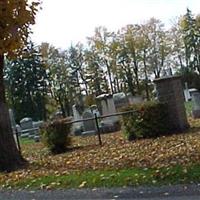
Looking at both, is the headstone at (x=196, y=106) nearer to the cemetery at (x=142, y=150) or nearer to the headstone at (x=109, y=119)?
the headstone at (x=109, y=119)

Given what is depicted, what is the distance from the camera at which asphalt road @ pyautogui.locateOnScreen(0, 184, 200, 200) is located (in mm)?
7879

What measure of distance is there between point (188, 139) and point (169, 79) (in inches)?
145

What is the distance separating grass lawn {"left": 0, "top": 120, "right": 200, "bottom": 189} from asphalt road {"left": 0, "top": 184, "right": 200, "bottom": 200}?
314mm

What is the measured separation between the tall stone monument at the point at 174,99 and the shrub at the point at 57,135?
3620 millimetres

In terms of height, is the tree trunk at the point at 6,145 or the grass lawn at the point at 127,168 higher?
the tree trunk at the point at 6,145

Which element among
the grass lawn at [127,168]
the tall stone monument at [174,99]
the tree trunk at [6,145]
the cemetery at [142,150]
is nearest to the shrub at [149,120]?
the cemetery at [142,150]

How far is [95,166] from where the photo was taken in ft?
40.4

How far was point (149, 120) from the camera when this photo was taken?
698 inches

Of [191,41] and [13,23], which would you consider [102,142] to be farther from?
[191,41]

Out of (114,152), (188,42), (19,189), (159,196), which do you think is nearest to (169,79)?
(114,152)

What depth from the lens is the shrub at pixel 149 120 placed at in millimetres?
17734

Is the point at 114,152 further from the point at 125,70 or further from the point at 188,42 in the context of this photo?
the point at 188,42

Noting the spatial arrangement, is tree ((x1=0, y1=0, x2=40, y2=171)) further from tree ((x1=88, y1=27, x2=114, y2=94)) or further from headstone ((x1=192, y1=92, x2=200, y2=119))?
tree ((x1=88, y1=27, x2=114, y2=94))

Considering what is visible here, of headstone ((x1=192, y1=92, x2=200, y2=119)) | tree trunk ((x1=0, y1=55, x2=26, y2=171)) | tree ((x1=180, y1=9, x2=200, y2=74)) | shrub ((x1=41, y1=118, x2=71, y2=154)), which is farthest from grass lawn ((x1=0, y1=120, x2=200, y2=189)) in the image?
tree ((x1=180, y1=9, x2=200, y2=74))
